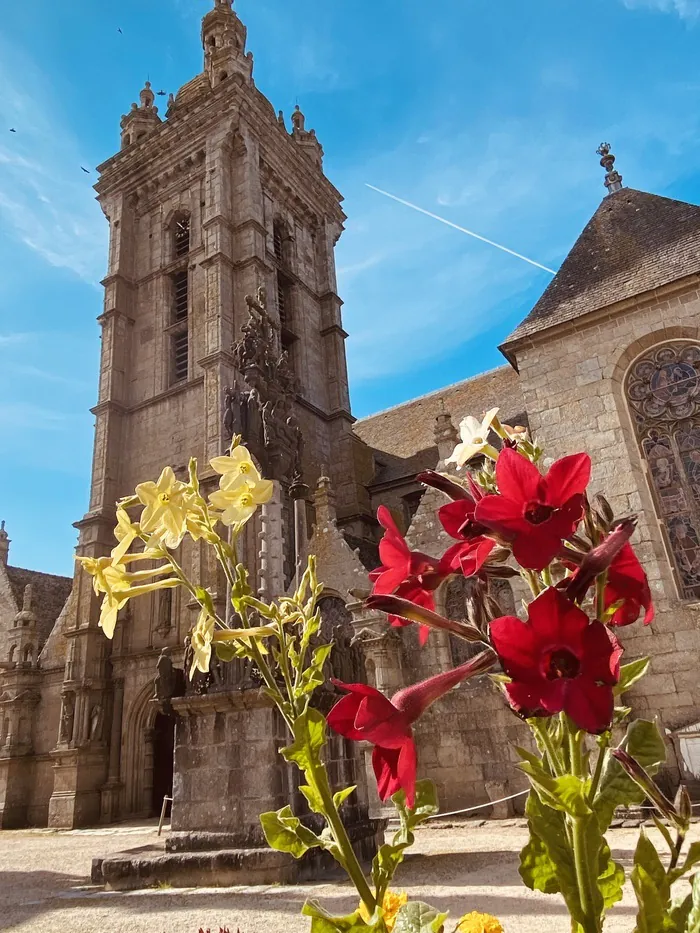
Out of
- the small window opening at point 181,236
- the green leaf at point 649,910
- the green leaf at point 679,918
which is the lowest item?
the green leaf at point 679,918

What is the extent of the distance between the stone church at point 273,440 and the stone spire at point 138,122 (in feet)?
0.37

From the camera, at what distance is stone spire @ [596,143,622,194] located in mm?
14578

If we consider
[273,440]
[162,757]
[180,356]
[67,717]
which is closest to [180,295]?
[180,356]

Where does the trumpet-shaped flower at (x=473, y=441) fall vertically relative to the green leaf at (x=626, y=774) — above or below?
above

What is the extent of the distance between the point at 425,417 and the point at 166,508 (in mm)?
21342

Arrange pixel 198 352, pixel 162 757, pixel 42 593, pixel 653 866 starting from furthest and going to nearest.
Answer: pixel 42 593, pixel 198 352, pixel 162 757, pixel 653 866

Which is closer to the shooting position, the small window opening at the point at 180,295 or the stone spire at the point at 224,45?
the small window opening at the point at 180,295

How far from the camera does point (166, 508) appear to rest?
1.16 meters

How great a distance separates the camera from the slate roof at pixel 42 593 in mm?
22047

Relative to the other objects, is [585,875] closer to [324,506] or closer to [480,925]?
[480,925]

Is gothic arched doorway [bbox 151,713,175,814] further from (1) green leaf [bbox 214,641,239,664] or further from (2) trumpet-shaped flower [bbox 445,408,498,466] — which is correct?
(2) trumpet-shaped flower [bbox 445,408,498,466]

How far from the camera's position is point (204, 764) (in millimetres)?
6191

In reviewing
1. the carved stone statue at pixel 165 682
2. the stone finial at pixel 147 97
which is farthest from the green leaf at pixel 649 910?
the stone finial at pixel 147 97

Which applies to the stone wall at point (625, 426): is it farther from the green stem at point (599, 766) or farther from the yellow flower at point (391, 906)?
the green stem at point (599, 766)
